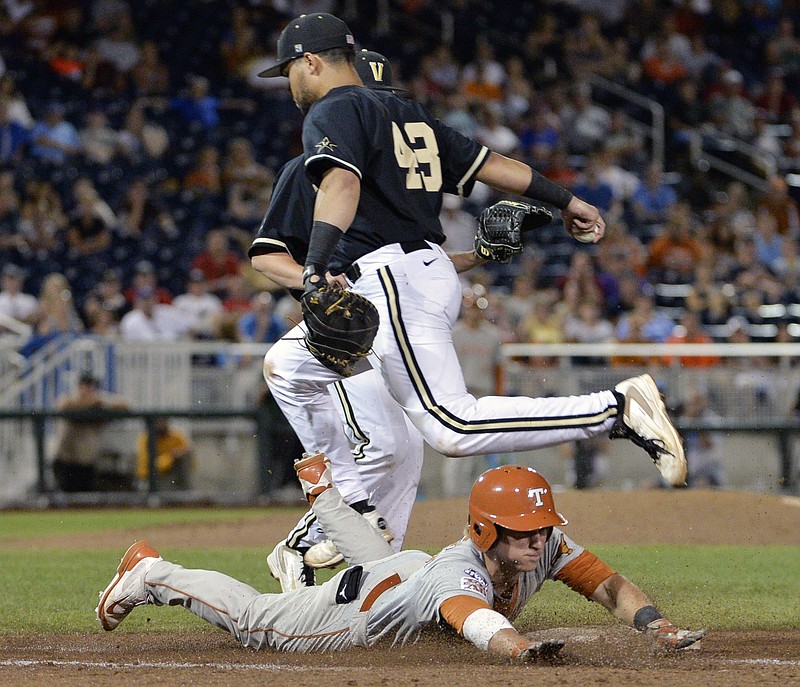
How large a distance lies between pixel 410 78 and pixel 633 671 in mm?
15203

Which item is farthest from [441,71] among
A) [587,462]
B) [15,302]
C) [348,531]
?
[348,531]

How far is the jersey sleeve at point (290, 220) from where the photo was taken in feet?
19.3

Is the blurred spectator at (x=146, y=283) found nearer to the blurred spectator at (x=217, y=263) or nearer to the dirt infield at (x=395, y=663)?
the blurred spectator at (x=217, y=263)

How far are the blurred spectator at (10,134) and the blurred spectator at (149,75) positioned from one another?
5.73 feet

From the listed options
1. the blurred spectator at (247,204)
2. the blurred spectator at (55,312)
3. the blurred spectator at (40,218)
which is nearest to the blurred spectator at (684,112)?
the blurred spectator at (247,204)

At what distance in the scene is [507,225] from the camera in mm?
5801

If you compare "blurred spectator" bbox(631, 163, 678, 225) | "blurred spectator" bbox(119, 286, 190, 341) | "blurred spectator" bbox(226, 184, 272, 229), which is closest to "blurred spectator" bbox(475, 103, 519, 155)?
"blurred spectator" bbox(631, 163, 678, 225)

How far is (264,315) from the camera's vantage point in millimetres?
13562

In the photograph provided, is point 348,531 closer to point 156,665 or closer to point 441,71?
point 156,665

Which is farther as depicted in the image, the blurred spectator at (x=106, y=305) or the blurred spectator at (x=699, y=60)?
the blurred spectator at (x=699, y=60)

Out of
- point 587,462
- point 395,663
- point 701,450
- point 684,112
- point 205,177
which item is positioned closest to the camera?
point 395,663

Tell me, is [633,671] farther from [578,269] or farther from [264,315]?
[578,269]

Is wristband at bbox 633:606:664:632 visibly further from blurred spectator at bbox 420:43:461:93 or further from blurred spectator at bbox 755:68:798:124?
blurred spectator at bbox 755:68:798:124

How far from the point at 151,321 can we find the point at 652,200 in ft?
24.7
